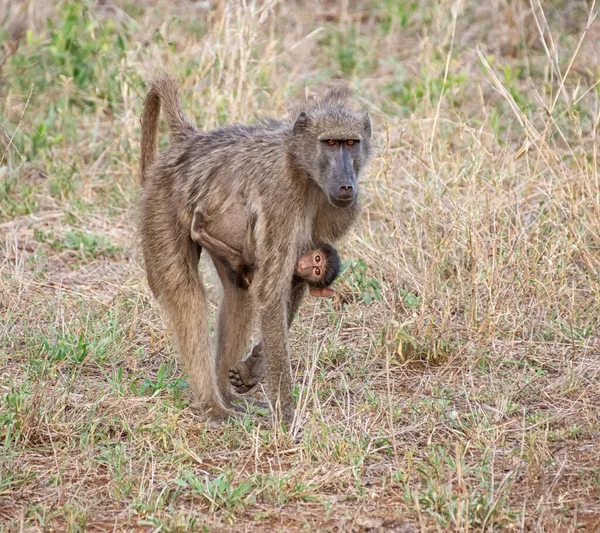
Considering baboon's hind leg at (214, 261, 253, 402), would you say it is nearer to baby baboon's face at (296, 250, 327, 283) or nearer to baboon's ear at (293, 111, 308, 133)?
baby baboon's face at (296, 250, 327, 283)

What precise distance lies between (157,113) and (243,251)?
2.81 ft

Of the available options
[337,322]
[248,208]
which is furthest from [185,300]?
[337,322]

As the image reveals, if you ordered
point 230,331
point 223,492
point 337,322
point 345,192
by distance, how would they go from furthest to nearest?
point 337,322, point 230,331, point 345,192, point 223,492

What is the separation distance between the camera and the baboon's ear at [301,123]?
4316 millimetres

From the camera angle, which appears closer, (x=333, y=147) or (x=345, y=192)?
(x=345, y=192)

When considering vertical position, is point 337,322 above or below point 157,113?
below

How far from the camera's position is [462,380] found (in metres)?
4.57

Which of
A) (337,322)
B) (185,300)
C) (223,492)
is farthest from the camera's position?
(337,322)

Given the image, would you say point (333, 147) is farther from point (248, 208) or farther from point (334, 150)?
point (248, 208)

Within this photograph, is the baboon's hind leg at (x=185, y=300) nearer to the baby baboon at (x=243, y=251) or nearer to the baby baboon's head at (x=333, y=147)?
the baby baboon at (x=243, y=251)

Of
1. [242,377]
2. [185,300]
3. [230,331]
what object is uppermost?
[185,300]

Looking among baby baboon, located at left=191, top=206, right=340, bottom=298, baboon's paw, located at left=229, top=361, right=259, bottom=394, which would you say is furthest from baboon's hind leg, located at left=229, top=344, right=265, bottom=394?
baby baboon, located at left=191, top=206, right=340, bottom=298

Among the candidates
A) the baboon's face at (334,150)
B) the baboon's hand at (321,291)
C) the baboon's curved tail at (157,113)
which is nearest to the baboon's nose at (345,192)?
the baboon's face at (334,150)

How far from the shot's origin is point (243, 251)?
14.3 feet
